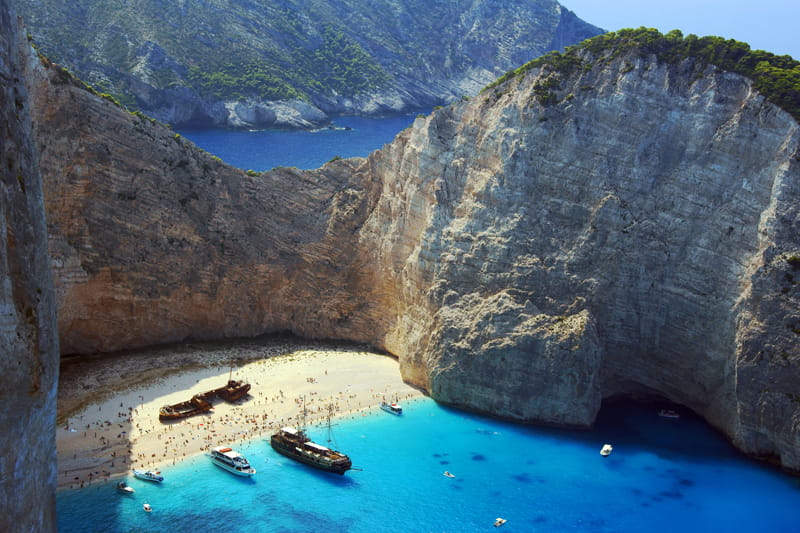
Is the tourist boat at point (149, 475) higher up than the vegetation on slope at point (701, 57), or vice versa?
the vegetation on slope at point (701, 57)

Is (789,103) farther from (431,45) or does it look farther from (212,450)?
(431,45)

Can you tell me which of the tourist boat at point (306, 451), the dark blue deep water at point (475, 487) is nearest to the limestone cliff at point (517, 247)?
the dark blue deep water at point (475, 487)

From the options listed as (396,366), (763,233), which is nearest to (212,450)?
(396,366)

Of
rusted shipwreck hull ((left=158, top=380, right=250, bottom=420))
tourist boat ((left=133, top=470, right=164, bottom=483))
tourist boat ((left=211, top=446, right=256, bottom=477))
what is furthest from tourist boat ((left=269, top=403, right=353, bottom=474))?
tourist boat ((left=133, top=470, right=164, bottom=483))

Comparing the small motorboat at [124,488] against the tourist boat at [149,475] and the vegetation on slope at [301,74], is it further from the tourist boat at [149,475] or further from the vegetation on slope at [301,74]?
the vegetation on slope at [301,74]

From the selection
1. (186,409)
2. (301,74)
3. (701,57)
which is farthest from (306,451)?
(301,74)

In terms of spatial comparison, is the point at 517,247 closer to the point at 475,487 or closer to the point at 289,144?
the point at 475,487
